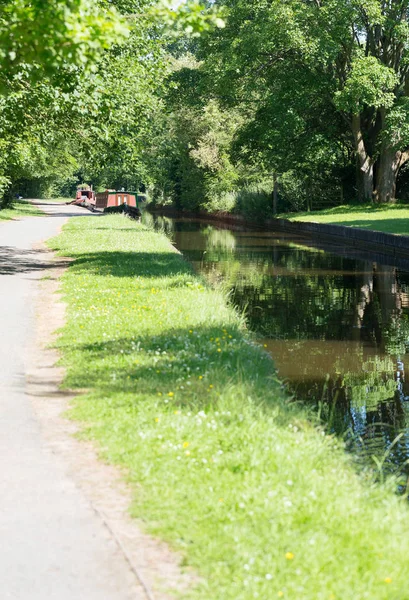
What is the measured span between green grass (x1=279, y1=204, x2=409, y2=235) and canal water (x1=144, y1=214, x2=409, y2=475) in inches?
140

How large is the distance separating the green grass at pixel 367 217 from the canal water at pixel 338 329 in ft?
11.7

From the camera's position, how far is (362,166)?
44.4 meters

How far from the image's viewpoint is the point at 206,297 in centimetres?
1431

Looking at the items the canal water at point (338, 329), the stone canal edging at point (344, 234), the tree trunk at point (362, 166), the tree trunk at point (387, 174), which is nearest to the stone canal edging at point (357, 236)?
the stone canal edging at point (344, 234)

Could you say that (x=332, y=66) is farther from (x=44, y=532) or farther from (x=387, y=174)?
(x=44, y=532)

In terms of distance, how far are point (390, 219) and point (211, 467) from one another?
31943mm

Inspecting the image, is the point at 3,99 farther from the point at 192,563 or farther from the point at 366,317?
the point at 192,563

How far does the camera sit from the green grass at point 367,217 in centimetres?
3308

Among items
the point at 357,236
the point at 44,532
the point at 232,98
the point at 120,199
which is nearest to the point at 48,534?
the point at 44,532

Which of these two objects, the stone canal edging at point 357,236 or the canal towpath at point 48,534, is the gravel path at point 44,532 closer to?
the canal towpath at point 48,534

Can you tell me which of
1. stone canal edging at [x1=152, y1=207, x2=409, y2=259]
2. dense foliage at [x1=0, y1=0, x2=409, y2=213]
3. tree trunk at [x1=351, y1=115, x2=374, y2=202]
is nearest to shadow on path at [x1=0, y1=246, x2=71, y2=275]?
dense foliage at [x1=0, y1=0, x2=409, y2=213]

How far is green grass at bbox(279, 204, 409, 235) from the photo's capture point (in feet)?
109

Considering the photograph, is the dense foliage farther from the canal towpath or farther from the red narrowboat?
the red narrowboat

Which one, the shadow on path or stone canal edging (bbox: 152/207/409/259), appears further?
stone canal edging (bbox: 152/207/409/259)
